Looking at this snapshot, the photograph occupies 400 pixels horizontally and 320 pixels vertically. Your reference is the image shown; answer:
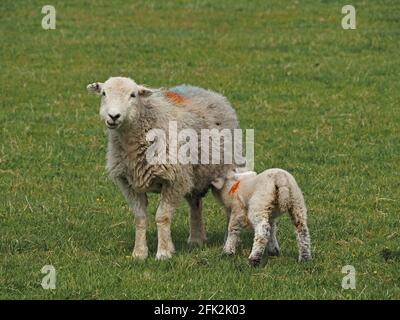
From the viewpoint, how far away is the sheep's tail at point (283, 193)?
29.0 feet

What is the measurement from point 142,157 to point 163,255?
0.89 metres

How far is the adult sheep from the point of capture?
30.6 ft

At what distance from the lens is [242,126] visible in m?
14.9

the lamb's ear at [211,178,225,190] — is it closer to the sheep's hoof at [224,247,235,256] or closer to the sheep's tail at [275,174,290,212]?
the sheep's hoof at [224,247,235,256]

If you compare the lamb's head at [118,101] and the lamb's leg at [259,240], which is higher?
the lamb's head at [118,101]

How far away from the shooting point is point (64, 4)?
22.8 metres

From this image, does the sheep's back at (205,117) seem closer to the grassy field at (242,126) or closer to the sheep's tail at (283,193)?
the grassy field at (242,126)

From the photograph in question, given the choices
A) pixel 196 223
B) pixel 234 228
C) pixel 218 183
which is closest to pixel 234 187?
pixel 218 183

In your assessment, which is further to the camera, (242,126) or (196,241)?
(242,126)

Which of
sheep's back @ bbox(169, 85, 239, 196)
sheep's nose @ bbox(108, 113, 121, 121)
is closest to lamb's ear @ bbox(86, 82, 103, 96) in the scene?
sheep's nose @ bbox(108, 113, 121, 121)

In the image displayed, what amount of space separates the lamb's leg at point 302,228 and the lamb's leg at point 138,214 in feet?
4.65

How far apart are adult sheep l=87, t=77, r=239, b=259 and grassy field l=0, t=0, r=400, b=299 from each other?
35cm

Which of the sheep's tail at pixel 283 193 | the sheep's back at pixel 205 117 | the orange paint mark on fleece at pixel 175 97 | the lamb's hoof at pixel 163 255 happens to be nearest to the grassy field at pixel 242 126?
the lamb's hoof at pixel 163 255

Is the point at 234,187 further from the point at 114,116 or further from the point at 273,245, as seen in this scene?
the point at 114,116
